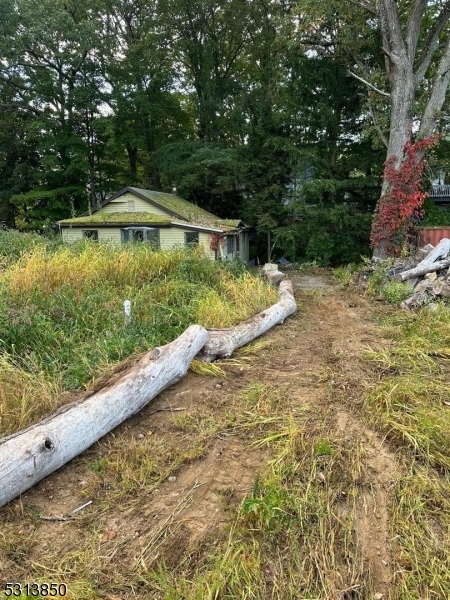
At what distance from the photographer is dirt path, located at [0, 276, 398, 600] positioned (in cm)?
179

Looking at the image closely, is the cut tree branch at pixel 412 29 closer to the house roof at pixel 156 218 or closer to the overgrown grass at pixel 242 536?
the house roof at pixel 156 218

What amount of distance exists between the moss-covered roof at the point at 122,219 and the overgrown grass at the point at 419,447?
11.5 meters

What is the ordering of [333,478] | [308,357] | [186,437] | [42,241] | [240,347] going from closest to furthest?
[333,478] < [186,437] < [308,357] < [240,347] < [42,241]

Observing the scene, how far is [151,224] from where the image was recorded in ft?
47.3

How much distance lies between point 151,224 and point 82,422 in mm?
12639

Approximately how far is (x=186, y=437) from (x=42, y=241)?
5.89 meters

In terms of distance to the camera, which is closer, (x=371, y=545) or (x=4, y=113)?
(x=371, y=545)

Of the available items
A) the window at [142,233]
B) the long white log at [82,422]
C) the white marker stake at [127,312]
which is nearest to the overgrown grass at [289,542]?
the long white log at [82,422]

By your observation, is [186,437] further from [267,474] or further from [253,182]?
[253,182]

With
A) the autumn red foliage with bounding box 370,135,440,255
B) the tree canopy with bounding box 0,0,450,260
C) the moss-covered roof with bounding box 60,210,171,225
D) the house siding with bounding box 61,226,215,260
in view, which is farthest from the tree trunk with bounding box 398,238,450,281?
the moss-covered roof with bounding box 60,210,171,225

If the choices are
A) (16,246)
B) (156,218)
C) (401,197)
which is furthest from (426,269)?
(156,218)

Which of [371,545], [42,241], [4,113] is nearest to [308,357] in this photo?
[371,545]

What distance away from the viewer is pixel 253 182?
1585 centimetres

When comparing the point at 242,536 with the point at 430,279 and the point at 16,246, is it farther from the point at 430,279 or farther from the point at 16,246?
the point at 16,246
